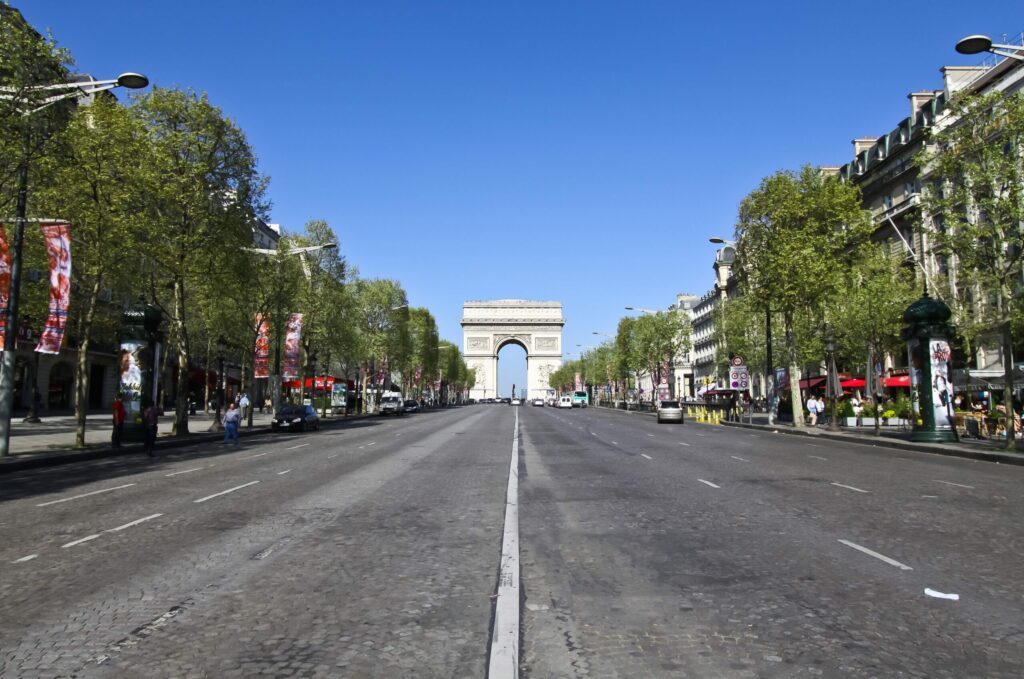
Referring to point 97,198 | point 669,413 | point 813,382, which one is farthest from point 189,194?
point 813,382

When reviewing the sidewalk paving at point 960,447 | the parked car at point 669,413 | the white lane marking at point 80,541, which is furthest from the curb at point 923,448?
the white lane marking at point 80,541

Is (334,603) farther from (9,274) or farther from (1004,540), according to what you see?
(9,274)

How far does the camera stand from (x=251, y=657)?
4.69 m

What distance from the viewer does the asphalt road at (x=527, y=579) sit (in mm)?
4711

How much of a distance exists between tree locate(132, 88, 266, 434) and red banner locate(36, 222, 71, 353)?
7.47 m

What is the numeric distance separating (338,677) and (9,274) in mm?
20691

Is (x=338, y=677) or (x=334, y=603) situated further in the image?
(x=334, y=603)

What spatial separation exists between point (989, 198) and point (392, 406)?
63.3m

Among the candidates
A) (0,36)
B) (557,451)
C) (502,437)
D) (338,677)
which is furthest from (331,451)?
(338,677)

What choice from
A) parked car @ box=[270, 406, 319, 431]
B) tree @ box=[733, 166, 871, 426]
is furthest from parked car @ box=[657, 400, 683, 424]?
parked car @ box=[270, 406, 319, 431]

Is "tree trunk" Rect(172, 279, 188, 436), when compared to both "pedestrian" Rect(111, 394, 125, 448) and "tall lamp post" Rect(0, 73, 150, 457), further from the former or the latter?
"tall lamp post" Rect(0, 73, 150, 457)

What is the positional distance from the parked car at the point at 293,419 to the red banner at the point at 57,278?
1801cm

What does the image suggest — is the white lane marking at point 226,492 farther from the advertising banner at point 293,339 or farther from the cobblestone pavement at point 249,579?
the advertising banner at point 293,339

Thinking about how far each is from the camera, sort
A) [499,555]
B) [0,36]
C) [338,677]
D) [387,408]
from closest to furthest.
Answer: [338,677] < [499,555] < [0,36] < [387,408]
